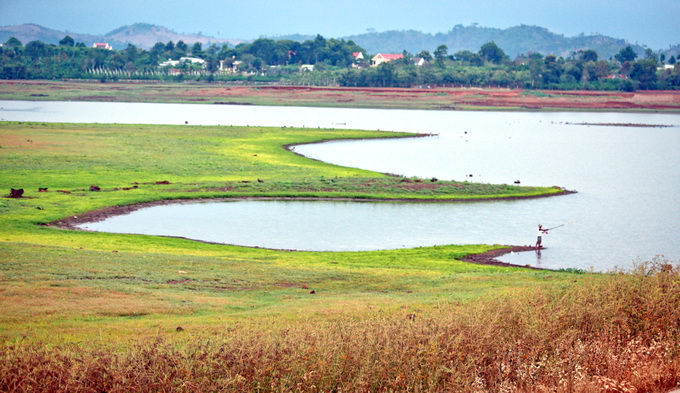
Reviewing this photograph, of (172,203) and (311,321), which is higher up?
(311,321)

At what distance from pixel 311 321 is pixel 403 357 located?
386 cm

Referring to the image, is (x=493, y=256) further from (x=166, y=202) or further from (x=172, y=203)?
(x=166, y=202)

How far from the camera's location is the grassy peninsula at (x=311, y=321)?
11.7 metres

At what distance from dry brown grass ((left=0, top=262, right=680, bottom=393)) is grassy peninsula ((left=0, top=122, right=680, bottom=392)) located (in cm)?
4

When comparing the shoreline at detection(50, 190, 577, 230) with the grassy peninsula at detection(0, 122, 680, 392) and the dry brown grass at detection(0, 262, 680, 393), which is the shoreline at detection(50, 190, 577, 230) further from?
the dry brown grass at detection(0, 262, 680, 393)

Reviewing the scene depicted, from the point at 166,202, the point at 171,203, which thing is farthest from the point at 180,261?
the point at 166,202

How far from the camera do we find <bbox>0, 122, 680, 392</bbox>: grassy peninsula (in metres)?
11.7

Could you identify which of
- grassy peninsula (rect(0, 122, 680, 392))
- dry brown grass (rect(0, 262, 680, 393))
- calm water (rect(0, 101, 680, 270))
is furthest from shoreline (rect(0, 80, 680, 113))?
dry brown grass (rect(0, 262, 680, 393))

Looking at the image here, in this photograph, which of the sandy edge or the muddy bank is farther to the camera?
the sandy edge

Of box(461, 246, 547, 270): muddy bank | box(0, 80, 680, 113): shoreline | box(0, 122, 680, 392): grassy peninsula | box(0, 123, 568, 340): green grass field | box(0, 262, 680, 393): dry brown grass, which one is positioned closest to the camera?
box(0, 262, 680, 393): dry brown grass

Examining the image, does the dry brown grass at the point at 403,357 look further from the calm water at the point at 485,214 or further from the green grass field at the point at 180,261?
the calm water at the point at 485,214

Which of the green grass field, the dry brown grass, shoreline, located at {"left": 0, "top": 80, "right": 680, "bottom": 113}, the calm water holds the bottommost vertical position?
the calm water

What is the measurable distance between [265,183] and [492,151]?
40.9 metres

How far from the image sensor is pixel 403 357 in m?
12.4
